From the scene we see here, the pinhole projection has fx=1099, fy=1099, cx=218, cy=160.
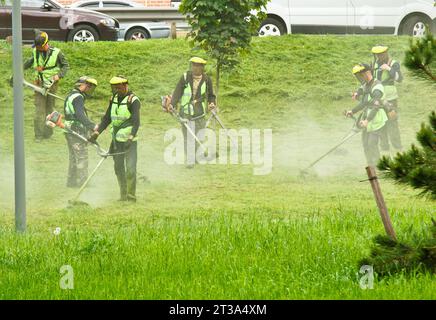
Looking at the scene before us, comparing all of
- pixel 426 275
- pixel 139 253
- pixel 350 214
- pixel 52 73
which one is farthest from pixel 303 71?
pixel 426 275

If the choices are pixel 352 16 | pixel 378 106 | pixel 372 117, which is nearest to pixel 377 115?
pixel 372 117

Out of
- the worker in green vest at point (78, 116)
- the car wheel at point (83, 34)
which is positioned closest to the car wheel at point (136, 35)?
the car wheel at point (83, 34)

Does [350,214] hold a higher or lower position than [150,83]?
lower

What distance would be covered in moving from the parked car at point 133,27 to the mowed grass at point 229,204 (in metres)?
0.34

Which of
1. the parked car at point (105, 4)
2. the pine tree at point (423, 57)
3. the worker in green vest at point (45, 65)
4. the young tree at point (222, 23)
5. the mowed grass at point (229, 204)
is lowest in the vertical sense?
the mowed grass at point (229, 204)

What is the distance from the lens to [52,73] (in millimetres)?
19016

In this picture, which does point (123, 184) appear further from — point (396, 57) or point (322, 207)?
point (396, 57)

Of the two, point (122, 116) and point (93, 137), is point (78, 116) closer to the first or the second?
point (93, 137)

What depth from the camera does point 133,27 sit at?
883 inches

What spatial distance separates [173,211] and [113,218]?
0.88m

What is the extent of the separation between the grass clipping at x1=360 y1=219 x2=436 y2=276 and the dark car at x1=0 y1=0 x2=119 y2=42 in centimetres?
1380

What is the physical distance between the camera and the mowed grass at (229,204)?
865 centimetres

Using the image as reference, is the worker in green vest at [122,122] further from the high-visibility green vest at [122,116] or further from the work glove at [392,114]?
the work glove at [392,114]

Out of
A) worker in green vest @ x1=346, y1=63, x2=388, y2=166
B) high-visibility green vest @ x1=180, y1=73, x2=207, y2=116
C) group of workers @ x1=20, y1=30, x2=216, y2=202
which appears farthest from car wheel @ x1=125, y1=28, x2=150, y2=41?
worker in green vest @ x1=346, y1=63, x2=388, y2=166
